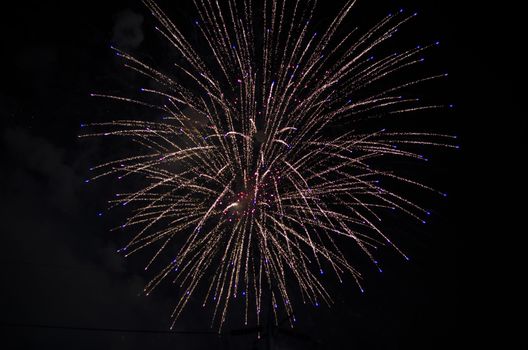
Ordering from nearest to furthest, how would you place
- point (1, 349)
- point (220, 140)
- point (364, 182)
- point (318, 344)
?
point (364, 182) → point (220, 140) → point (318, 344) → point (1, 349)

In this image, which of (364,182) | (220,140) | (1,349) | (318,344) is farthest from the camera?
(1,349)

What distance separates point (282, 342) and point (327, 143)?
266 inches

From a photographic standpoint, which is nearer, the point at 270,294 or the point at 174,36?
the point at 174,36

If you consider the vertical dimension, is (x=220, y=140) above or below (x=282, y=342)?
above

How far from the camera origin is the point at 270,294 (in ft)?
39.8

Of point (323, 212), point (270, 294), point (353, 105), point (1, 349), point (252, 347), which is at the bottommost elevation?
point (252, 347)

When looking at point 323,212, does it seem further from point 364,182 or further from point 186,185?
point 186,185

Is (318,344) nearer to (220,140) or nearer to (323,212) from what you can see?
(323,212)

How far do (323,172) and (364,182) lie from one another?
1.16m

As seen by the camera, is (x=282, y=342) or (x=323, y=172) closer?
(x=323, y=172)

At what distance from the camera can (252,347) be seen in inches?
480

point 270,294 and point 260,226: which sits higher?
point 260,226

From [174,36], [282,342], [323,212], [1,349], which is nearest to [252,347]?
[282,342]

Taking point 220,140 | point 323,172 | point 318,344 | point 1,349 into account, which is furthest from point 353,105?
point 1,349
